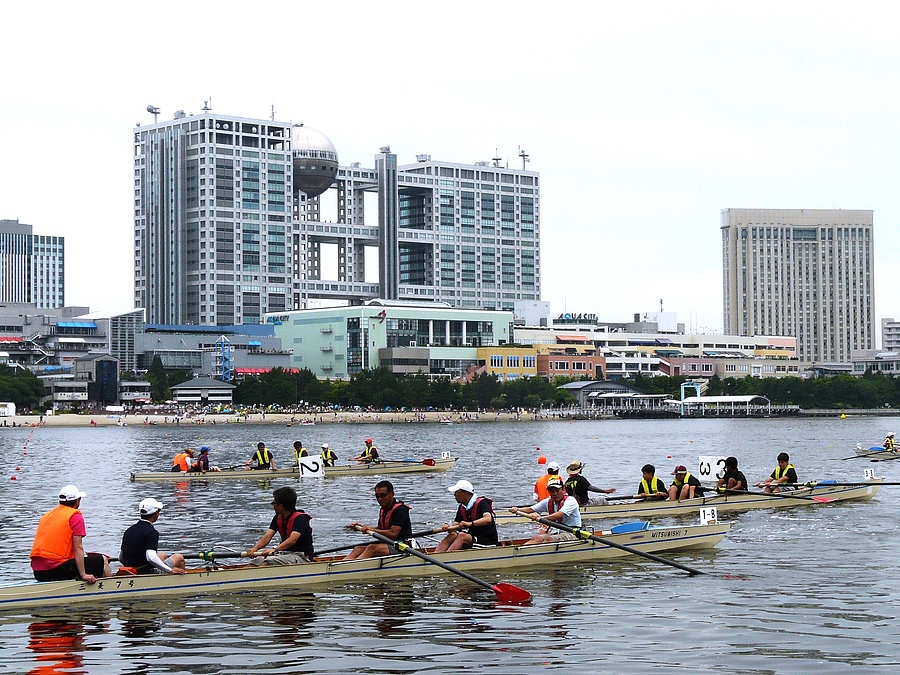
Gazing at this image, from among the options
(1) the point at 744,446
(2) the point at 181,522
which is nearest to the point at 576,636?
(2) the point at 181,522

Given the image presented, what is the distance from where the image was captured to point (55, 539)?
24.5 meters

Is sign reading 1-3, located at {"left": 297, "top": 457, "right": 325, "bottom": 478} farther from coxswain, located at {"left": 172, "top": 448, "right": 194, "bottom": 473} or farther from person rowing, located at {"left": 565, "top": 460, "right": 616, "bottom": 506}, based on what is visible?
person rowing, located at {"left": 565, "top": 460, "right": 616, "bottom": 506}

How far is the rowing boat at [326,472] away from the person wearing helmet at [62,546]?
108ft

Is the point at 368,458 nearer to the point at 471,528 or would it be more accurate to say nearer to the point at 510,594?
the point at 471,528

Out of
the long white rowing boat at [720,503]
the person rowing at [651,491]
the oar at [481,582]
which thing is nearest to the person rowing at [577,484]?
the long white rowing boat at [720,503]

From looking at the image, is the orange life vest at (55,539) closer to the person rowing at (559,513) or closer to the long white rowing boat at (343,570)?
the long white rowing boat at (343,570)

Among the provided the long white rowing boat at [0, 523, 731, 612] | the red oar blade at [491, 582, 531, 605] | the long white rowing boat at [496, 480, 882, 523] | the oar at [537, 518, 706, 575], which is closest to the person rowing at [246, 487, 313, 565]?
the long white rowing boat at [0, 523, 731, 612]

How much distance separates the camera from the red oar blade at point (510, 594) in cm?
2628

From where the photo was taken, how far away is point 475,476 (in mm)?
69188

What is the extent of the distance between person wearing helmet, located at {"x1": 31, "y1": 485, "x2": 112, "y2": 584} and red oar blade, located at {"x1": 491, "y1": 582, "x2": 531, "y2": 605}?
815 centimetres

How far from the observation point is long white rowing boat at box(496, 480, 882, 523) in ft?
129

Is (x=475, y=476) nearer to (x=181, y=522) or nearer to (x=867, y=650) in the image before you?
(x=181, y=522)

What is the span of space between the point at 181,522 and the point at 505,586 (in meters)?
19.9

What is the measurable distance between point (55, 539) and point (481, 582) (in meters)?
8.65
